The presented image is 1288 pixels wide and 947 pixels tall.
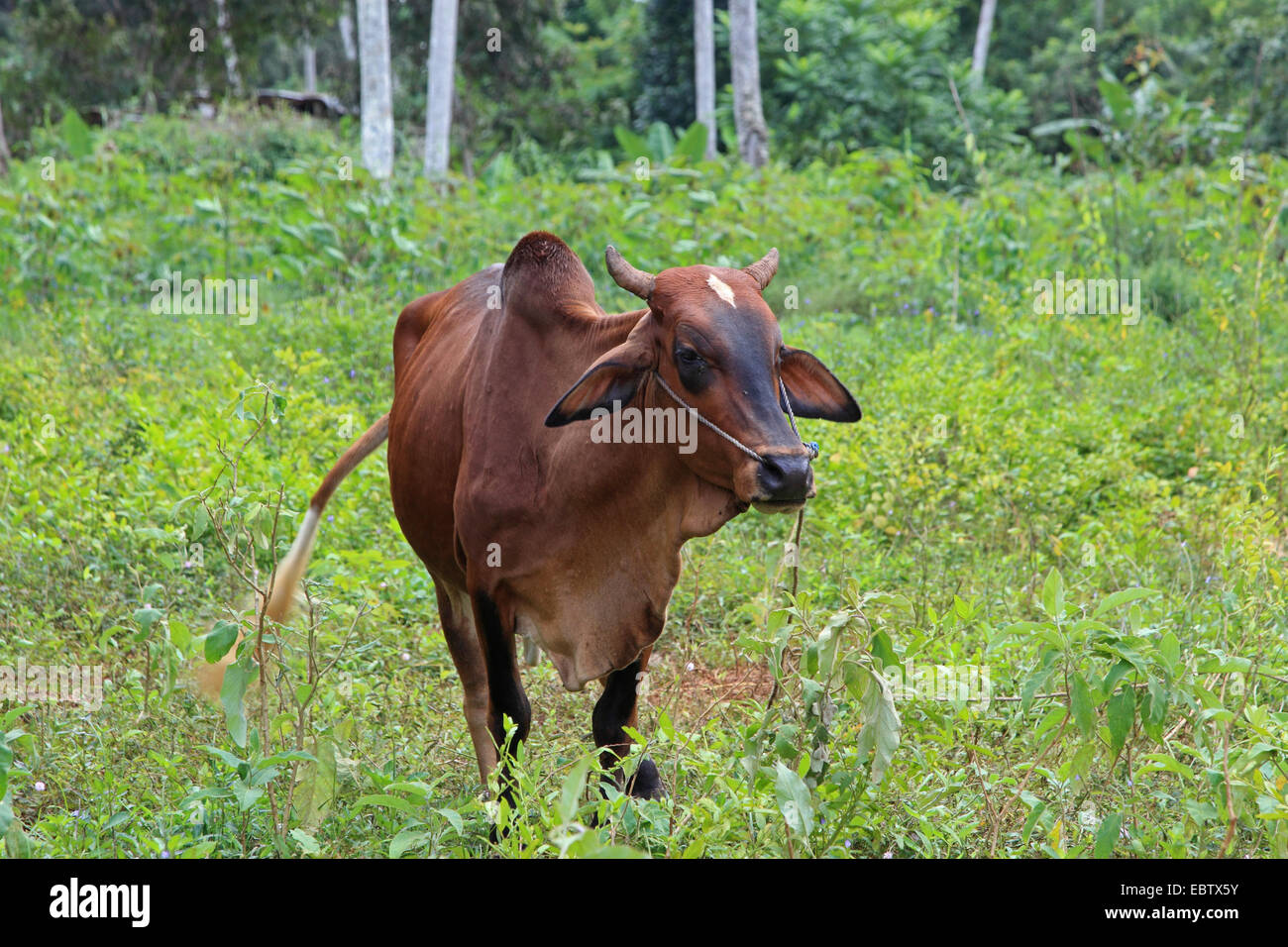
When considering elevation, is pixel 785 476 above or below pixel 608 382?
below

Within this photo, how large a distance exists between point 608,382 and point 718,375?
291mm

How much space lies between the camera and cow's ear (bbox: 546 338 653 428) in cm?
292

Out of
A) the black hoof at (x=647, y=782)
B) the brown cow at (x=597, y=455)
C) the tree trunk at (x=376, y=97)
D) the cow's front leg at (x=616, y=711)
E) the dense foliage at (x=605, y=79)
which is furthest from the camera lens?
the dense foliage at (x=605, y=79)

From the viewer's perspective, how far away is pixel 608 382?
2971 millimetres

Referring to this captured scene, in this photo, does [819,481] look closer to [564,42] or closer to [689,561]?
[689,561]

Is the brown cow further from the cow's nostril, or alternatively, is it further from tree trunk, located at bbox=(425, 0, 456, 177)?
tree trunk, located at bbox=(425, 0, 456, 177)

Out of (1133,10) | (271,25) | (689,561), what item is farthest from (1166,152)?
(1133,10)

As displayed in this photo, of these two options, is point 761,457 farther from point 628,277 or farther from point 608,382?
point 628,277

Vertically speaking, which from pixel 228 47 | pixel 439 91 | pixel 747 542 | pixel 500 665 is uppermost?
pixel 228 47

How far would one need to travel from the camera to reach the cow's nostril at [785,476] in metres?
2.62

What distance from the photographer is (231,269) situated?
30.7ft

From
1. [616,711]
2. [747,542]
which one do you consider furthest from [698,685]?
[747,542]

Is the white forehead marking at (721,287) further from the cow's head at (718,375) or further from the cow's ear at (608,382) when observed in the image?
the cow's ear at (608,382)

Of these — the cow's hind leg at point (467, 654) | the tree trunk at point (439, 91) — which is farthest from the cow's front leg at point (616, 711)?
the tree trunk at point (439, 91)
